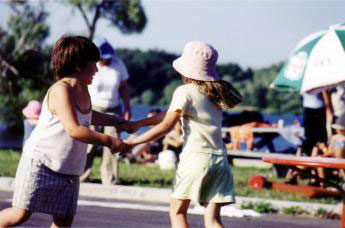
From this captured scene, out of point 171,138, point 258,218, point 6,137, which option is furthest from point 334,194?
point 6,137

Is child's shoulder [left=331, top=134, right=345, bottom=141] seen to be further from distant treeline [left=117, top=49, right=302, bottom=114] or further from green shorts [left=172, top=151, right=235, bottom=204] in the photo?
distant treeline [left=117, top=49, right=302, bottom=114]

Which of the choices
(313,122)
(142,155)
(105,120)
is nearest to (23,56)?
(142,155)

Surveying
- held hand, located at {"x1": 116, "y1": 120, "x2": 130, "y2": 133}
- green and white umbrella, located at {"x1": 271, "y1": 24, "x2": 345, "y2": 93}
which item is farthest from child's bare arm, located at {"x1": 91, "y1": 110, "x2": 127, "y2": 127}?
green and white umbrella, located at {"x1": 271, "y1": 24, "x2": 345, "y2": 93}

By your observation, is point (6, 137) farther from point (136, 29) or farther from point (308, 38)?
point (308, 38)

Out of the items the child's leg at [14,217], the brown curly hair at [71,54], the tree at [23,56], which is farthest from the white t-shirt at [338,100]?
the tree at [23,56]

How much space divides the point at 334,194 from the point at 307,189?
361 millimetres

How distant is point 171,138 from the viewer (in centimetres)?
1532

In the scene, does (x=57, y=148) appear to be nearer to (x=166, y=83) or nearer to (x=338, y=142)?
(x=338, y=142)

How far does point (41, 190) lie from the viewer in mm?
4582

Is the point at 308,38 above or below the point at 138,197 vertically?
above

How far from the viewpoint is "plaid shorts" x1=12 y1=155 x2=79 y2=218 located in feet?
15.0

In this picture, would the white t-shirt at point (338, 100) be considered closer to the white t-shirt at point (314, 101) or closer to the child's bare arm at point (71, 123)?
the white t-shirt at point (314, 101)

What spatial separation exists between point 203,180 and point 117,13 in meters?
26.1

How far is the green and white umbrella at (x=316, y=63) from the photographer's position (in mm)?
9383
